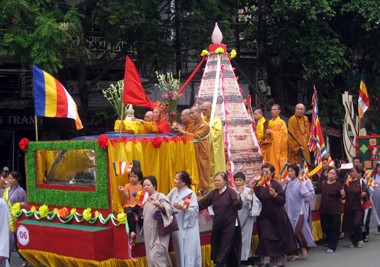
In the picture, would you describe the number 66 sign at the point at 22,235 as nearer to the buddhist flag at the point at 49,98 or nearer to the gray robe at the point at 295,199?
the buddhist flag at the point at 49,98

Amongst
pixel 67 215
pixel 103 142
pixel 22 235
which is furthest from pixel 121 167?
pixel 22 235

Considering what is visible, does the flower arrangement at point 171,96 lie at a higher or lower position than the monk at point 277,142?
higher

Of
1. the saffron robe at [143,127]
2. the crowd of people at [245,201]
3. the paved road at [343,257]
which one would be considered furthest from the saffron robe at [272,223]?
the saffron robe at [143,127]

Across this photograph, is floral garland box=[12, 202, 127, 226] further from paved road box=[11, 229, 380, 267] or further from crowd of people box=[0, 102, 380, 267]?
paved road box=[11, 229, 380, 267]

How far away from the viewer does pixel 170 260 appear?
9.09 metres

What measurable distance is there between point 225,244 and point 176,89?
143 inches

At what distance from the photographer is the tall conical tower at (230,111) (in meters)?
12.4

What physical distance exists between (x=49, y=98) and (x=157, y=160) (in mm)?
2077

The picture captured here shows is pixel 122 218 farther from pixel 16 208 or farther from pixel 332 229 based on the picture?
pixel 332 229

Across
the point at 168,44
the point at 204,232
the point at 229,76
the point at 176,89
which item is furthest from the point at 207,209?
the point at 168,44

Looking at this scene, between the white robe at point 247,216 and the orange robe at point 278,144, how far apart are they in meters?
2.67

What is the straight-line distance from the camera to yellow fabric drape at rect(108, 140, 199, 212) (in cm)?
912

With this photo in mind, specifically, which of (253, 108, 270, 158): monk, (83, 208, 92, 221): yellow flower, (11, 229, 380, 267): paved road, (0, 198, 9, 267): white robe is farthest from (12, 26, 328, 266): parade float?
(253, 108, 270, 158): monk

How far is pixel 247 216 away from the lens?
10.4 meters
